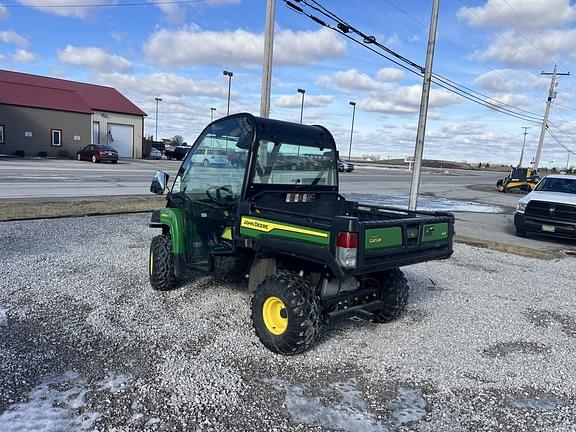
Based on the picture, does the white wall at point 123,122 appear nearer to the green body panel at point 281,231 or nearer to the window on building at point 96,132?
the window on building at point 96,132

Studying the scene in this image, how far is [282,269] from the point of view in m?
4.61

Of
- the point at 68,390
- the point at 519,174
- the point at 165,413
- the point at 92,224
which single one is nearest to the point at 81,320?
the point at 68,390

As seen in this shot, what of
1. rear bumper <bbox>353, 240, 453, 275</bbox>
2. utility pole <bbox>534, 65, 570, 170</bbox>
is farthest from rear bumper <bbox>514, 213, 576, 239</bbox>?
utility pole <bbox>534, 65, 570, 170</bbox>

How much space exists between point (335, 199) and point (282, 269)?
1.57 meters

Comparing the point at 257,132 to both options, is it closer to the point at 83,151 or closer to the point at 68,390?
the point at 68,390

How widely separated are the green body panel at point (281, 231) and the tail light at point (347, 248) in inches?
4.6

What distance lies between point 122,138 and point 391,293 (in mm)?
43691

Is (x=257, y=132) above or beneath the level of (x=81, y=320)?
above

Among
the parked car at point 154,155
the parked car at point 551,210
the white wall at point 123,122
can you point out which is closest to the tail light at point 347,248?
the parked car at point 551,210

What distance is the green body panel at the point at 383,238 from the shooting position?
A: 12.8 ft

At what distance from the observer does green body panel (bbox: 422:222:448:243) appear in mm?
4566

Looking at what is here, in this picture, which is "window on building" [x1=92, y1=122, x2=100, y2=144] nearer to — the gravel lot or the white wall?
the white wall

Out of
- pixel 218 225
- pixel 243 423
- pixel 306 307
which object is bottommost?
pixel 243 423

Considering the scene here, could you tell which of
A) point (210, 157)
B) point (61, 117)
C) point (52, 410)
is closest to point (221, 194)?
point (210, 157)
